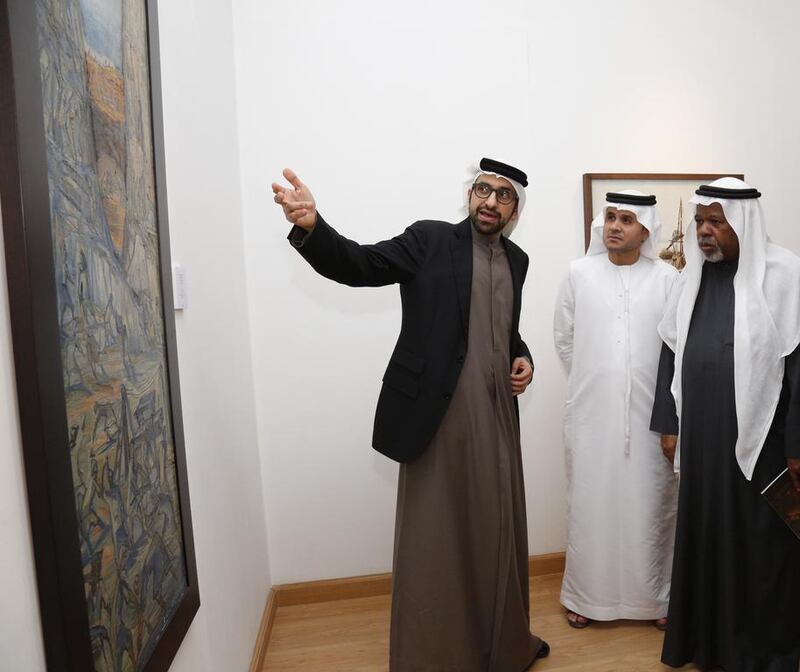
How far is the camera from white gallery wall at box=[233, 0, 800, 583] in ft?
7.98

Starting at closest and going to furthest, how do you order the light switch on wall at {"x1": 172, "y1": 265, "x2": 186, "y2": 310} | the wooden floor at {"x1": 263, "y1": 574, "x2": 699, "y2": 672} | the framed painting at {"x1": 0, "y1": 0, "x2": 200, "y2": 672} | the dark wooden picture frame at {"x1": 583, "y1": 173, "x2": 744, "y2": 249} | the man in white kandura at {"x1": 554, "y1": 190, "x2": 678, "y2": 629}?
the framed painting at {"x1": 0, "y1": 0, "x2": 200, "y2": 672}
the light switch on wall at {"x1": 172, "y1": 265, "x2": 186, "y2": 310}
the wooden floor at {"x1": 263, "y1": 574, "x2": 699, "y2": 672}
the man in white kandura at {"x1": 554, "y1": 190, "x2": 678, "y2": 629}
the dark wooden picture frame at {"x1": 583, "y1": 173, "x2": 744, "y2": 249}

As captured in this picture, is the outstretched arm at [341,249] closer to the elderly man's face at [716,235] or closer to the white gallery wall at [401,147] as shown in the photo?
the white gallery wall at [401,147]

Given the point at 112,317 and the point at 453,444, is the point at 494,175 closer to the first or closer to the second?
the point at 453,444

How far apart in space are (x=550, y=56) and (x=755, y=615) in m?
2.61

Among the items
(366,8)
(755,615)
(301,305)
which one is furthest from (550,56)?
(755,615)

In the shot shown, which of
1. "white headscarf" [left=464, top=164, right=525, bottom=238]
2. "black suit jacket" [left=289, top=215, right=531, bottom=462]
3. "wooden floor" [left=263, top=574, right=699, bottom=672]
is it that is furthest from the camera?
"wooden floor" [left=263, top=574, right=699, bottom=672]

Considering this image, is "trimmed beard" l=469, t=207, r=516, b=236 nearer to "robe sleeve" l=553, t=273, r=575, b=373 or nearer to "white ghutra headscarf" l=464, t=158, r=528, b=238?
"white ghutra headscarf" l=464, t=158, r=528, b=238

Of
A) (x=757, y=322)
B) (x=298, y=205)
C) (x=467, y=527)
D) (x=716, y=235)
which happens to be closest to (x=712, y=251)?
(x=716, y=235)

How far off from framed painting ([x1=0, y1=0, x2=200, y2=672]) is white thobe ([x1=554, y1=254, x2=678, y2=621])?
1.75 m

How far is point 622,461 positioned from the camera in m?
2.28

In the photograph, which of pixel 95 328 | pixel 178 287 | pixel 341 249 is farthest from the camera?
pixel 341 249

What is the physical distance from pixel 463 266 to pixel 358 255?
18.0 inches

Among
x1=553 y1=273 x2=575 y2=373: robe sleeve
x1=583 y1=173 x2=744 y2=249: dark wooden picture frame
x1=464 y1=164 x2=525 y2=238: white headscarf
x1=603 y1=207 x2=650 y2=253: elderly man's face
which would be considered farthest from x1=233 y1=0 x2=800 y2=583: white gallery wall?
x1=464 y1=164 x2=525 y2=238: white headscarf

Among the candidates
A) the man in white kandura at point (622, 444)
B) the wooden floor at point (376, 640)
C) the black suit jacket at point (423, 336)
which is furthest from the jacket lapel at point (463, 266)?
the wooden floor at point (376, 640)
